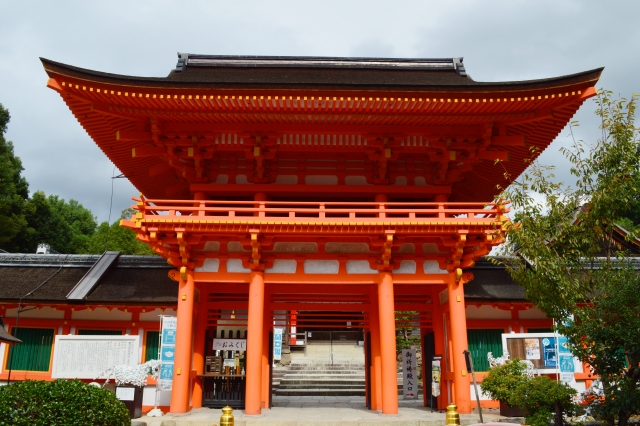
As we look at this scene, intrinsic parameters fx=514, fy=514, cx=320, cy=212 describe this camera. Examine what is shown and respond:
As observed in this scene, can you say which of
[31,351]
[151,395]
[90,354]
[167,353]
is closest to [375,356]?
[167,353]

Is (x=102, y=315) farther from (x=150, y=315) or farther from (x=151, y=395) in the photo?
(x=151, y=395)

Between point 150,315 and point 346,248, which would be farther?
point 150,315

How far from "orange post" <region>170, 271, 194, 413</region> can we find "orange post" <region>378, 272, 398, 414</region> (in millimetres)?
5379

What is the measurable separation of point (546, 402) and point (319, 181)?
8.80 metres

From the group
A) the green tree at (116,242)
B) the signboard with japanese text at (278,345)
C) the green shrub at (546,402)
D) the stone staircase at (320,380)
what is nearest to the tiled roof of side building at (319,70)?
the green shrub at (546,402)

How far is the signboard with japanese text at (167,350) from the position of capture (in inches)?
596

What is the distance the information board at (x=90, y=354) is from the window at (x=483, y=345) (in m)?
10.8

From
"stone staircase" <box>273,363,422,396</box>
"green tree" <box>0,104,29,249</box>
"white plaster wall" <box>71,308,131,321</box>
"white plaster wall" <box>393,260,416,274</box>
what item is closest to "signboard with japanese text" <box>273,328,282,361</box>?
"stone staircase" <box>273,363,422,396</box>

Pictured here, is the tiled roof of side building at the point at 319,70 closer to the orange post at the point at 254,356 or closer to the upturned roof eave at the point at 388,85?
the upturned roof eave at the point at 388,85

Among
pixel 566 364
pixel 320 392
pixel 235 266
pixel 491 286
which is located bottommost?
Answer: pixel 320 392

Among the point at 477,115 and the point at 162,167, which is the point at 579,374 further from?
the point at 162,167

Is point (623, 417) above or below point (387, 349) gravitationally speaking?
below

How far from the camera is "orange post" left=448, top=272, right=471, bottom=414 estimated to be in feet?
46.2

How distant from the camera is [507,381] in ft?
46.0
